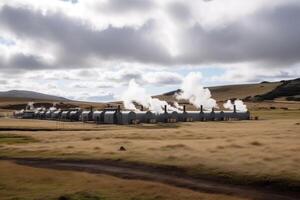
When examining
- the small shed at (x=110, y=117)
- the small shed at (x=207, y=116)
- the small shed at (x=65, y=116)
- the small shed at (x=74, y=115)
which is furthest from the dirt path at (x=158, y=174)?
the small shed at (x=65, y=116)

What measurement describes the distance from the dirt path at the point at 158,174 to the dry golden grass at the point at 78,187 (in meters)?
1.58

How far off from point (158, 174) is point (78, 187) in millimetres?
8209

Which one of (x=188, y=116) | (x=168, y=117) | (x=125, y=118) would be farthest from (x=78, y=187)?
(x=188, y=116)

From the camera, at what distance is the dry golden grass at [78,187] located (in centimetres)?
3619

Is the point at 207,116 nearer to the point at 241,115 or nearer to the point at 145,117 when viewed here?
the point at 241,115

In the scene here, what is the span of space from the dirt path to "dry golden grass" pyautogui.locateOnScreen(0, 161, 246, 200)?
158 cm

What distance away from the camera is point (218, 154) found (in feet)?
174

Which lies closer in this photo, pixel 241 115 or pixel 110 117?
pixel 110 117

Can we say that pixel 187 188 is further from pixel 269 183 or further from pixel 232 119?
pixel 232 119

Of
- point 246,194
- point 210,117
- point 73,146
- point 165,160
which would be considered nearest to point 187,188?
point 246,194

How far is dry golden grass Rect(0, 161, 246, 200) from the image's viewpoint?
119 ft

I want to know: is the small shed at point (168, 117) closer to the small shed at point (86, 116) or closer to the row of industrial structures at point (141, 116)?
Result: the row of industrial structures at point (141, 116)

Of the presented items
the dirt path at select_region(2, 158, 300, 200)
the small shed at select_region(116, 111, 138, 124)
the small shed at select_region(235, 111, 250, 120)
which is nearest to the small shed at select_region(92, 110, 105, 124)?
the small shed at select_region(116, 111, 138, 124)

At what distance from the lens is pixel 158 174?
147 feet
